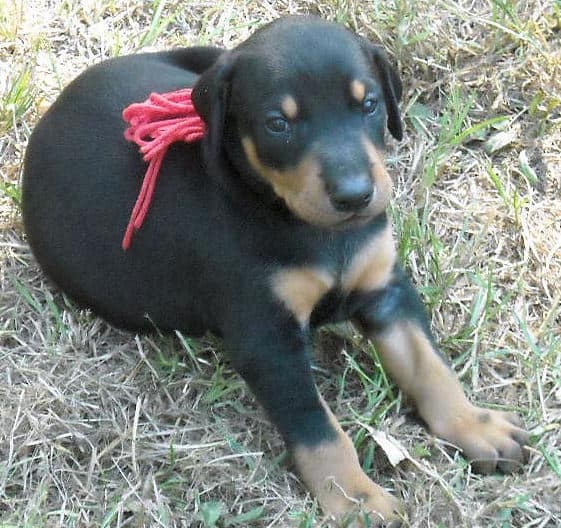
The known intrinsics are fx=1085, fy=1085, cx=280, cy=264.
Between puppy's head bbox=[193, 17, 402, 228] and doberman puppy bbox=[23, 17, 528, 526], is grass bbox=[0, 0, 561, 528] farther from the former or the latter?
puppy's head bbox=[193, 17, 402, 228]

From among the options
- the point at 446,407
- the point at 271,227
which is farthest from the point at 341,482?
the point at 271,227

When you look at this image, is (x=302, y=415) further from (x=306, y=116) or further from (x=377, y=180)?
(x=306, y=116)

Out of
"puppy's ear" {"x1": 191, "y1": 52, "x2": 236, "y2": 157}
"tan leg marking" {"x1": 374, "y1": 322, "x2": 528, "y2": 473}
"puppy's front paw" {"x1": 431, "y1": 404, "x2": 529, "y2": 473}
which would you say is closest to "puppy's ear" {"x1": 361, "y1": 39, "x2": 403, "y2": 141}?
"puppy's ear" {"x1": 191, "y1": 52, "x2": 236, "y2": 157}

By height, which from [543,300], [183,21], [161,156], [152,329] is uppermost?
[161,156]

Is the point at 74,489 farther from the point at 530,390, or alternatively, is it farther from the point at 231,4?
the point at 231,4

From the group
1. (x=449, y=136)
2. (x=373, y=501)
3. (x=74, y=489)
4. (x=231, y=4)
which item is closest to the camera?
(x=373, y=501)

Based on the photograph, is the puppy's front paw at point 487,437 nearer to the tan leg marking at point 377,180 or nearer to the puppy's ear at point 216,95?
the tan leg marking at point 377,180

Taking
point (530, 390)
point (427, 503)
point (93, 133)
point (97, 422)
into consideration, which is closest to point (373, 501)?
point (427, 503)
